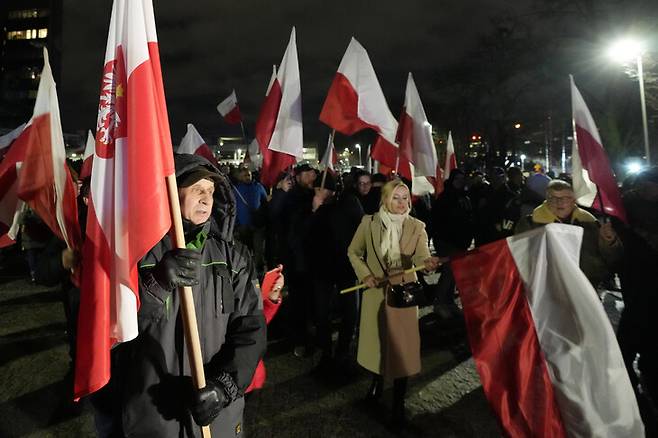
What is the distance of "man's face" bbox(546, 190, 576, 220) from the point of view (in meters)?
3.94

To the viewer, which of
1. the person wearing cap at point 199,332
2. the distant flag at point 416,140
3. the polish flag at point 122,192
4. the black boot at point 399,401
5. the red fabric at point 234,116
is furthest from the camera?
the red fabric at point 234,116

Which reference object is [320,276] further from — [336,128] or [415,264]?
[336,128]

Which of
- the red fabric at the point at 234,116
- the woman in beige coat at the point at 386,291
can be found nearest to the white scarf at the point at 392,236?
the woman in beige coat at the point at 386,291

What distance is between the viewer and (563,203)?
155 inches

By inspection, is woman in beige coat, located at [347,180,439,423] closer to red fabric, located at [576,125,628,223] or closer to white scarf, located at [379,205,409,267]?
white scarf, located at [379,205,409,267]

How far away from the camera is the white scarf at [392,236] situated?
387 centimetres

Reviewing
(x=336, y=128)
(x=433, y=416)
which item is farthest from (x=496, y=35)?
(x=433, y=416)

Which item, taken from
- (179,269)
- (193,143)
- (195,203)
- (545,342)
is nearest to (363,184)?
(193,143)

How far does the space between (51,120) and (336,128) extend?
3002mm

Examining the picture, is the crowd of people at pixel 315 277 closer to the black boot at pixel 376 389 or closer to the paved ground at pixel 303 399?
the black boot at pixel 376 389

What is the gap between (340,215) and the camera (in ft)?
15.7

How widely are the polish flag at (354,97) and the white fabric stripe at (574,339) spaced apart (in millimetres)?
2834

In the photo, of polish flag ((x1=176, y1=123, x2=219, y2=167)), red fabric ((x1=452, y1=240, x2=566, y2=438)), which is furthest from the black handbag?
polish flag ((x1=176, y1=123, x2=219, y2=167))

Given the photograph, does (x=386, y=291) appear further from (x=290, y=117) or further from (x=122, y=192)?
(x=122, y=192)
